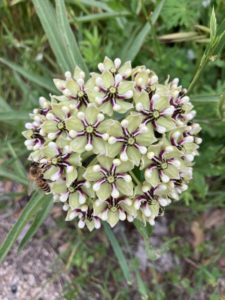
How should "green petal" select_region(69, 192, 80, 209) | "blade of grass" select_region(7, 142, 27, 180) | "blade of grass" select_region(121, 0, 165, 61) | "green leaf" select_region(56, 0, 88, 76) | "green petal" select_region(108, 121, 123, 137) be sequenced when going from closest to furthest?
"green petal" select_region(108, 121, 123, 137) < "green petal" select_region(69, 192, 80, 209) < "green leaf" select_region(56, 0, 88, 76) < "blade of grass" select_region(121, 0, 165, 61) < "blade of grass" select_region(7, 142, 27, 180)

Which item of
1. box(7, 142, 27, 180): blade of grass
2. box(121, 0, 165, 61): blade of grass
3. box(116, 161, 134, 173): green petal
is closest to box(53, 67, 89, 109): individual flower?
box(116, 161, 134, 173): green petal

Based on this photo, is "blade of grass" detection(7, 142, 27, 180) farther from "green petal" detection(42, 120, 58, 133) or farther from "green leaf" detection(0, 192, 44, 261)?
"green petal" detection(42, 120, 58, 133)

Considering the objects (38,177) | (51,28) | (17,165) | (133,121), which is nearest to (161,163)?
(133,121)

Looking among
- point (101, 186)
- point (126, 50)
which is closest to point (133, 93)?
point (101, 186)

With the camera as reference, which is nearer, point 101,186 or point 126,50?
point 101,186

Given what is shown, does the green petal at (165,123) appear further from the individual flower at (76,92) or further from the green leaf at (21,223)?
the green leaf at (21,223)

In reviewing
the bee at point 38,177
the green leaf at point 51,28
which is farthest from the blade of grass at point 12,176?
the green leaf at point 51,28

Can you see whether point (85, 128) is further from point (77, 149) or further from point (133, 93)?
point (133, 93)

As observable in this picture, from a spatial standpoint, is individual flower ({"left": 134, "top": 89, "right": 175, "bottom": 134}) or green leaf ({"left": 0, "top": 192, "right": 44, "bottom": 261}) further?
green leaf ({"left": 0, "top": 192, "right": 44, "bottom": 261})
